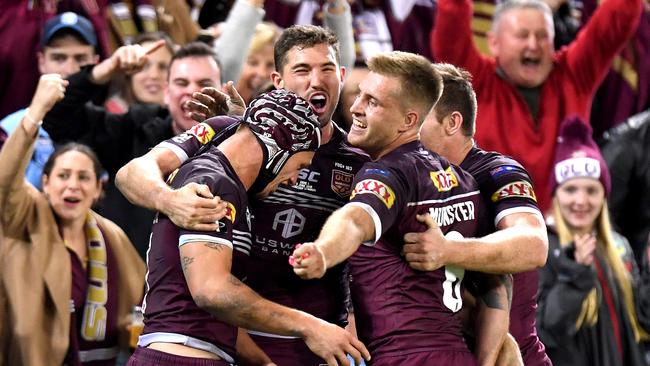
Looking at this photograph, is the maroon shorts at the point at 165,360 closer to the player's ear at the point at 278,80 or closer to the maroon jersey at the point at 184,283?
the maroon jersey at the point at 184,283

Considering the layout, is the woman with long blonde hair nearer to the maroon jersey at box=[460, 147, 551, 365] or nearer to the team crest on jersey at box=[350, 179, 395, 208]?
the maroon jersey at box=[460, 147, 551, 365]

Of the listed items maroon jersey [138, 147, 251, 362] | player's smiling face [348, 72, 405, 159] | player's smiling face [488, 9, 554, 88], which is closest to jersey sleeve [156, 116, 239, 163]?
maroon jersey [138, 147, 251, 362]

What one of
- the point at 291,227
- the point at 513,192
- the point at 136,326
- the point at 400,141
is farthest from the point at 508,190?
the point at 136,326

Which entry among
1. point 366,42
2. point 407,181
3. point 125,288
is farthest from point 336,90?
point 366,42

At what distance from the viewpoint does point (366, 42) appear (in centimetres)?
874

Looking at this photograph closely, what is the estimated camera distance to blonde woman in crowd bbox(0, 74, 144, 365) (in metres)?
6.45

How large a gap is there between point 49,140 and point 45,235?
0.87 m

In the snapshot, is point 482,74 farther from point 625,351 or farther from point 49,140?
point 49,140

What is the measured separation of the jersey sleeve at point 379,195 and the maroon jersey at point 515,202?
2.16 ft

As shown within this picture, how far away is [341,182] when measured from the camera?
5320 millimetres

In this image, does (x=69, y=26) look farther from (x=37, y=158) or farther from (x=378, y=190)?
(x=378, y=190)

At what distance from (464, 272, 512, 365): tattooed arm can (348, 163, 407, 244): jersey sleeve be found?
0.65 metres

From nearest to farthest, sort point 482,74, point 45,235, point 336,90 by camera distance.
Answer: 1. point 336,90
2. point 45,235
3. point 482,74

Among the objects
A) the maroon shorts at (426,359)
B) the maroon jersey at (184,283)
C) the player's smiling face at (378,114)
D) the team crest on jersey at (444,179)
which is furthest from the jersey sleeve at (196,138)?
the maroon shorts at (426,359)
